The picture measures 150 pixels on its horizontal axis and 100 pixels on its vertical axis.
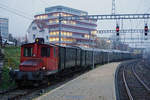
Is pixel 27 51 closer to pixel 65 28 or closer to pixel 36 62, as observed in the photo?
pixel 36 62

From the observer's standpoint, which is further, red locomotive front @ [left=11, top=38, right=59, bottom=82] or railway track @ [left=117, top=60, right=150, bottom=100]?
red locomotive front @ [left=11, top=38, right=59, bottom=82]

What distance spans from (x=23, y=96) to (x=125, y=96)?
6.54 meters

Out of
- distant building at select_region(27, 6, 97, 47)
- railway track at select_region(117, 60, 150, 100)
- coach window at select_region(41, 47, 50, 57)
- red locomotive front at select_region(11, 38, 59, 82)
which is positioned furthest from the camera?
distant building at select_region(27, 6, 97, 47)

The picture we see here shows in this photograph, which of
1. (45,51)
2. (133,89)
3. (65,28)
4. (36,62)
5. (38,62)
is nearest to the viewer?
Answer: (36,62)

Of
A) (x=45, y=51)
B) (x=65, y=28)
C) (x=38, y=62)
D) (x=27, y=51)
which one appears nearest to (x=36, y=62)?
(x=38, y=62)

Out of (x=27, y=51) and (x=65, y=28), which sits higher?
(x=65, y=28)

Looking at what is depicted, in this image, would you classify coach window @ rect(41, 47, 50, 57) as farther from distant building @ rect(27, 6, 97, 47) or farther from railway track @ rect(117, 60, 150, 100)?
distant building @ rect(27, 6, 97, 47)

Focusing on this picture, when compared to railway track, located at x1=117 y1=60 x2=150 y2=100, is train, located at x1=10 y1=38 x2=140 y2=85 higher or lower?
higher

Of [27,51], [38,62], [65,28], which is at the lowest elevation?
[38,62]

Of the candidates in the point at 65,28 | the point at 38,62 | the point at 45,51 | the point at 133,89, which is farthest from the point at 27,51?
the point at 65,28

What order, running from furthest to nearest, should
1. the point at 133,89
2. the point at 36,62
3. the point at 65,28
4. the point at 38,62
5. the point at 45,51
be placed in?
1. the point at 65,28
2. the point at 133,89
3. the point at 45,51
4. the point at 38,62
5. the point at 36,62

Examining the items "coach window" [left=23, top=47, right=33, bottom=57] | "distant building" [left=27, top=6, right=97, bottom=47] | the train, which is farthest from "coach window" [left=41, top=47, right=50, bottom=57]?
"distant building" [left=27, top=6, right=97, bottom=47]

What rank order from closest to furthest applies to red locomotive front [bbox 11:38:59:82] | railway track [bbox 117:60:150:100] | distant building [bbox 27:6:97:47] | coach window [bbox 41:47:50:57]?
railway track [bbox 117:60:150:100] → red locomotive front [bbox 11:38:59:82] → coach window [bbox 41:47:50:57] → distant building [bbox 27:6:97:47]

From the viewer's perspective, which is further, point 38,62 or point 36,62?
point 38,62
